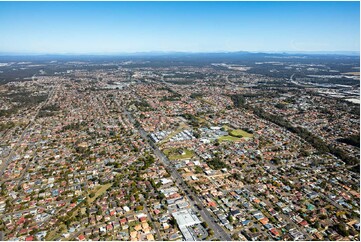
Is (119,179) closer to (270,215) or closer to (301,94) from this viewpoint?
(270,215)

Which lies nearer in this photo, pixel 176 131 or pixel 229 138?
pixel 229 138

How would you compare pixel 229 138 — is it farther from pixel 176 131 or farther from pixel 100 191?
pixel 100 191

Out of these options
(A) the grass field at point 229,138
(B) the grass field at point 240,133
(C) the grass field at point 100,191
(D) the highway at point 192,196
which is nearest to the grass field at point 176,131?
(D) the highway at point 192,196

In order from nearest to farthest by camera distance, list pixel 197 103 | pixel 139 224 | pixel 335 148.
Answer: pixel 139 224 < pixel 335 148 < pixel 197 103

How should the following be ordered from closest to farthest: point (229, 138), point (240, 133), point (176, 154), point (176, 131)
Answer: point (176, 154)
point (229, 138)
point (240, 133)
point (176, 131)

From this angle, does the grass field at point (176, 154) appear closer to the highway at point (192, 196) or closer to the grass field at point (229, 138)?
the highway at point (192, 196)

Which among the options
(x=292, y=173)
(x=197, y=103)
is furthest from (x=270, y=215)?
(x=197, y=103)

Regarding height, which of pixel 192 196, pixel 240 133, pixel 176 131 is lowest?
pixel 240 133

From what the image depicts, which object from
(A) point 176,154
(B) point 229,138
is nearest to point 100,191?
(A) point 176,154
